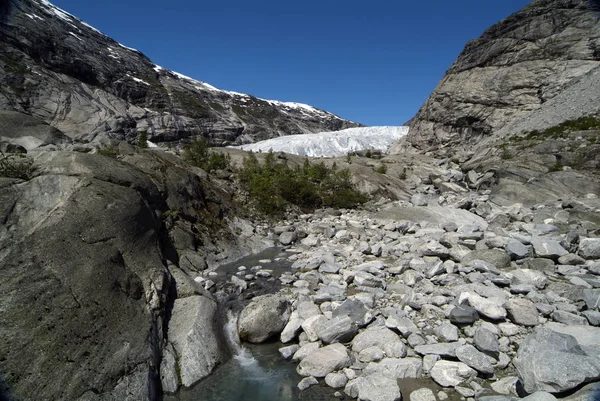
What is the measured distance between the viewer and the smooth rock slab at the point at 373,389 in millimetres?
4391

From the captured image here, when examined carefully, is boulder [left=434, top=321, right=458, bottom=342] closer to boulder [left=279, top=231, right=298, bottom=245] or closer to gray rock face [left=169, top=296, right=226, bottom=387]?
gray rock face [left=169, top=296, right=226, bottom=387]

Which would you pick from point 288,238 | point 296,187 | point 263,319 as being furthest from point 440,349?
point 296,187

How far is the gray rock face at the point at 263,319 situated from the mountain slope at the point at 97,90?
39.1 meters

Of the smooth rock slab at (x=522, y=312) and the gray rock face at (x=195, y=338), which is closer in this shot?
the gray rock face at (x=195, y=338)

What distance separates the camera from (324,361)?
532 centimetres

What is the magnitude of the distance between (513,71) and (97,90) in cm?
7074

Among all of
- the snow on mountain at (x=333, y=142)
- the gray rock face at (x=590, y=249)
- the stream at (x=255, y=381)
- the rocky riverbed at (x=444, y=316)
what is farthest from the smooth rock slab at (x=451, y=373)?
the snow on mountain at (x=333, y=142)

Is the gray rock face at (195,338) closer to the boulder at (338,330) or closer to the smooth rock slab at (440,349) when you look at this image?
the boulder at (338,330)

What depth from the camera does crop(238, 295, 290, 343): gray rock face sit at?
643cm

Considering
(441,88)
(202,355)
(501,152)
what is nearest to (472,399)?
(202,355)

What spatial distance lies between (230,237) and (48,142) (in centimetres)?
807

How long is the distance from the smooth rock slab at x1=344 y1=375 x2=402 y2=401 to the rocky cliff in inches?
1581

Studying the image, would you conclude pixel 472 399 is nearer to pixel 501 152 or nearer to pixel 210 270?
pixel 210 270

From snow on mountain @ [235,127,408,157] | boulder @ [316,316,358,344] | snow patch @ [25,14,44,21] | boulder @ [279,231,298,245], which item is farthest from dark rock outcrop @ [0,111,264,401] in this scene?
snow patch @ [25,14,44,21]
